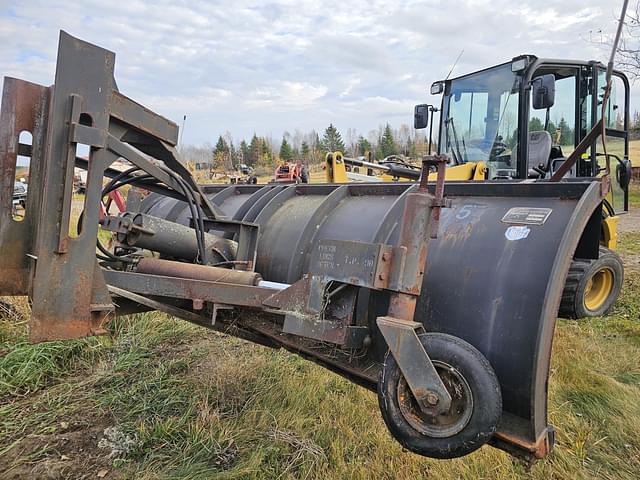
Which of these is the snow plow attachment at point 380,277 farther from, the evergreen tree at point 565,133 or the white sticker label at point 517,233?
the evergreen tree at point 565,133

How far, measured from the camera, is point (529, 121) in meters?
5.10

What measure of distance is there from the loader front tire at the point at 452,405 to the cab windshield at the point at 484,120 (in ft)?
13.1

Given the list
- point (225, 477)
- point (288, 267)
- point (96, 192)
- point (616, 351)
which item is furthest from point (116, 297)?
point (616, 351)

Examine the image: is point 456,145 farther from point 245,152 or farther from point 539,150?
point 245,152

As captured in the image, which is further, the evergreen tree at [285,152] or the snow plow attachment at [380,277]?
the evergreen tree at [285,152]

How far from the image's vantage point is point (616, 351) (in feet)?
13.9

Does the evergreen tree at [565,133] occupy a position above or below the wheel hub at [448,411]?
above

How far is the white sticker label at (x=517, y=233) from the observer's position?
6.41 ft

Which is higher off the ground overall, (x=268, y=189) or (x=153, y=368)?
(x=268, y=189)

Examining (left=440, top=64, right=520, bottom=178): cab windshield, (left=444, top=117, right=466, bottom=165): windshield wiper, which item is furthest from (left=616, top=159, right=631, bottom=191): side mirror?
(left=444, top=117, right=466, bottom=165): windshield wiper

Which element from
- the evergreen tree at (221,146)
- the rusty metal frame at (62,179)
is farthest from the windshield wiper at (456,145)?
the evergreen tree at (221,146)

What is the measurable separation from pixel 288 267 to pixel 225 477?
116 cm

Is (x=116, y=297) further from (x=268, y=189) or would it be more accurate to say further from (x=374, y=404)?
(x=374, y=404)

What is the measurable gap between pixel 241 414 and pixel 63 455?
1049 millimetres
